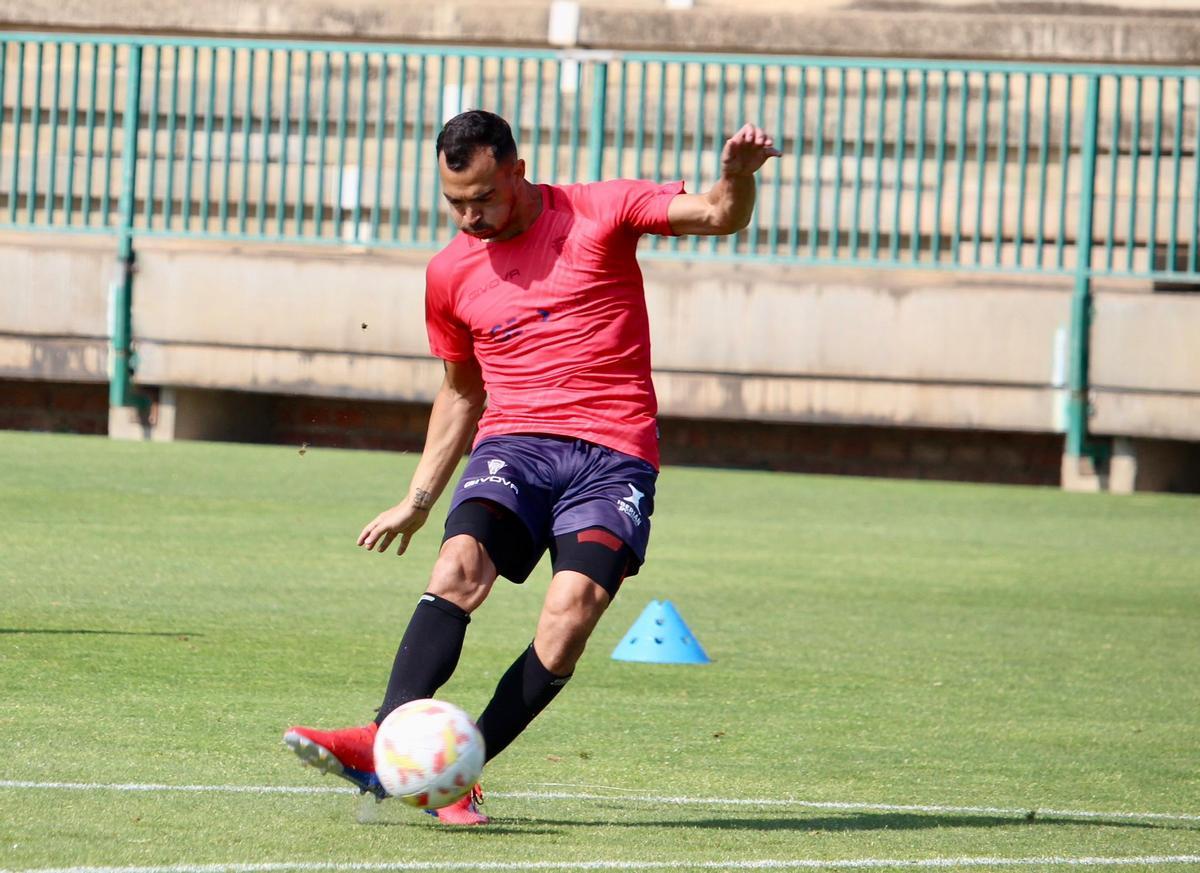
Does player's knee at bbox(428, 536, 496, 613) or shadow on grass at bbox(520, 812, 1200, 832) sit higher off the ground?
player's knee at bbox(428, 536, 496, 613)

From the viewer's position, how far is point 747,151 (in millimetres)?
5441

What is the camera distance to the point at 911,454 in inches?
671

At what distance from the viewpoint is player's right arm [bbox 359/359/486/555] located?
238 inches

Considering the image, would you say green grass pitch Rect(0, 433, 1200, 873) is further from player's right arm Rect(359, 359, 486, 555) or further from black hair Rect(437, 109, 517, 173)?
black hair Rect(437, 109, 517, 173)

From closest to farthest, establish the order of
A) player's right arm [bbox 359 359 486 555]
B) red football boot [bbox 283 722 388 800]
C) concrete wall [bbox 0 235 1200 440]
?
red football boot [bbox 283 722 388 800] < player's right arm [bbox 359 359 486 555] < concrete wall [bbox 0 235 1200 440]

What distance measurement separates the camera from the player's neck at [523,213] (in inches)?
233

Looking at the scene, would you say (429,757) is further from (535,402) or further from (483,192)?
(483,192)

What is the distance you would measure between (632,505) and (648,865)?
3.60 ft

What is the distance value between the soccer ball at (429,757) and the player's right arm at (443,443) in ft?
2.82

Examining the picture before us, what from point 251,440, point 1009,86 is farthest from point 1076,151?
point 251,440

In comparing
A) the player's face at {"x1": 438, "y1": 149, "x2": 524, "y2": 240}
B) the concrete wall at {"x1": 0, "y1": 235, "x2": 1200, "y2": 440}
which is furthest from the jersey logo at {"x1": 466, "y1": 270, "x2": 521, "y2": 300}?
the concrete wall at {"x1": 0, "y1": 235, "x2": 1200, "y2": 440}

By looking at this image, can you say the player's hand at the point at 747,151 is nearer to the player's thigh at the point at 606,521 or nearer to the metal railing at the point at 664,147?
the player's thigh at the point at 606,521

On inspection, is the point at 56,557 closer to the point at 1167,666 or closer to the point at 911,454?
the point at 1167,666

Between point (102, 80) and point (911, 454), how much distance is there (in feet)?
24.7
